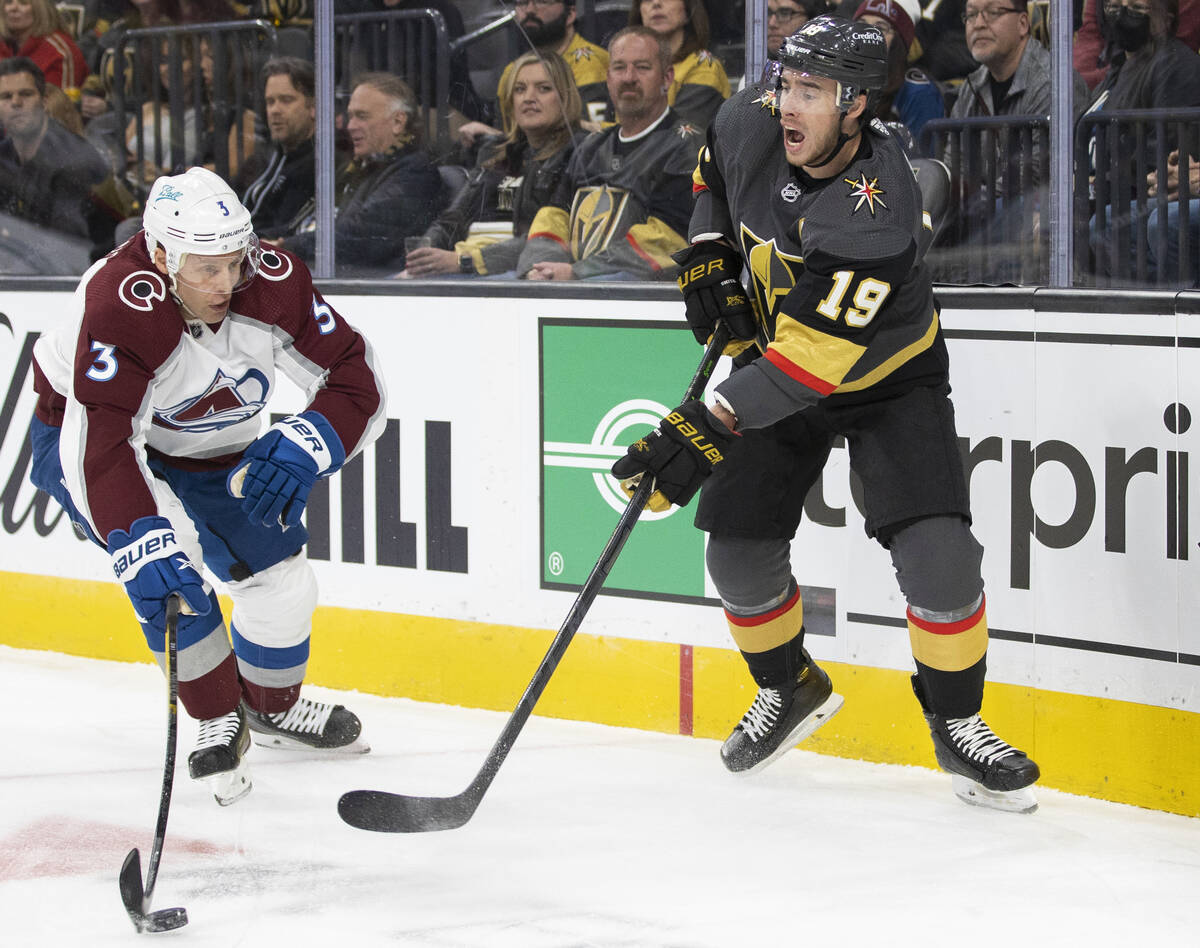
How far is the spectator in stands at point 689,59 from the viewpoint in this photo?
3.34 meters

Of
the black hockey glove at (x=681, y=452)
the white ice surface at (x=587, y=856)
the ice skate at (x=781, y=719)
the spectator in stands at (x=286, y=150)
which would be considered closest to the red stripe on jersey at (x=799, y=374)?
the black hockey glove at (x=681, y=452)

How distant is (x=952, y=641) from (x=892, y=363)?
1.59 ft

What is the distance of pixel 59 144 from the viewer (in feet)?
14.1

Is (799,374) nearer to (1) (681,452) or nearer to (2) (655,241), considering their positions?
(1) (681,452)

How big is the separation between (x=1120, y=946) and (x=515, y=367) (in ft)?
6.00

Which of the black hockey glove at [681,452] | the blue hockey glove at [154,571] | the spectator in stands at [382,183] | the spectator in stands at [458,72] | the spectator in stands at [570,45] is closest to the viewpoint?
the blue hockey glove at [154,571]

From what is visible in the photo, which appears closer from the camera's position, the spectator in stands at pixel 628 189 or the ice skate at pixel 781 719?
the ice skate at pixel 781 719

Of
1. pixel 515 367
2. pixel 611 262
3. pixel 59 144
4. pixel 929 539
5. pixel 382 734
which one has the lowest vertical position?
pixel 382 734

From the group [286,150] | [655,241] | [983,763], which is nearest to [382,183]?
[286,150]

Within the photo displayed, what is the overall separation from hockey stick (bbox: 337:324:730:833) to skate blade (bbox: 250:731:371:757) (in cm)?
69

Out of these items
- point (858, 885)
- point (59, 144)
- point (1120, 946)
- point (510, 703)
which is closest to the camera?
point (1120, 946)

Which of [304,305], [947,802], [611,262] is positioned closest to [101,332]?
[304,305]

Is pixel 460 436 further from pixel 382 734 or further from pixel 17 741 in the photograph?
pixel 17 741

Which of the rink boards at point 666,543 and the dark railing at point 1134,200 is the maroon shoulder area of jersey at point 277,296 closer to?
the rink boards at point 666,543
